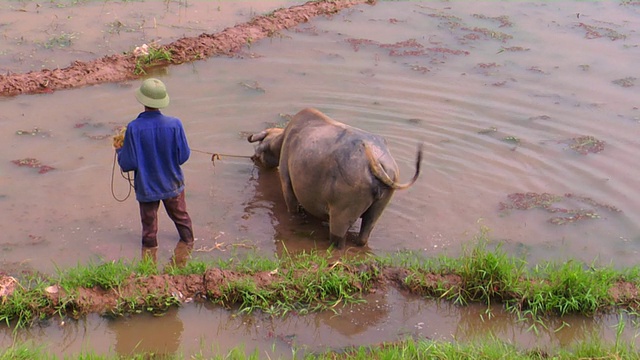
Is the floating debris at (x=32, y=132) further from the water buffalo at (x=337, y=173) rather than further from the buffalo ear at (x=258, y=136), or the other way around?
the water buffalo at (x=337, y=173)

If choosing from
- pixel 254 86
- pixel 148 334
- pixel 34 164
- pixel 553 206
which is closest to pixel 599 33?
pixel 553 206

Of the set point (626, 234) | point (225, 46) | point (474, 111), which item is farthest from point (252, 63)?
point (626, 234)

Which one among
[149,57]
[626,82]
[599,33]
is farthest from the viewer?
[599,33]

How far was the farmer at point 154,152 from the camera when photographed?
5629 millimetres

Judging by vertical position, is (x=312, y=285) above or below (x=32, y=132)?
above

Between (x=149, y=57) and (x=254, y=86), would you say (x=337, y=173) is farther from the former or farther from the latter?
(x=149, y=57)

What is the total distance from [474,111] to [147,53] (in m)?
3.94

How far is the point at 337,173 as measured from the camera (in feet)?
19.8

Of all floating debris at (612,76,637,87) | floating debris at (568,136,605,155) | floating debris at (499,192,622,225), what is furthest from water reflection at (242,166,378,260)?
floating debris at (612,76,637,87)

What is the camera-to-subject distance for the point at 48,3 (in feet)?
37.5

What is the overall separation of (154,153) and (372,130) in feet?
11.0

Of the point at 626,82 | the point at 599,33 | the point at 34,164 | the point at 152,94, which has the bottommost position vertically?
the point at 34,164

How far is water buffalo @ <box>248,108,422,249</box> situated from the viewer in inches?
233

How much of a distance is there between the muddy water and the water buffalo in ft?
1.23
